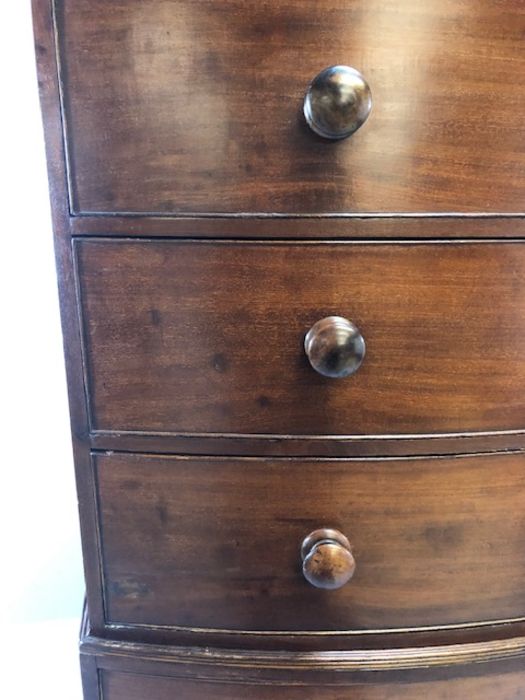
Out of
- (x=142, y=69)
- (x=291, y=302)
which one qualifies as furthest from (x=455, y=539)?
(x=142, y=69)

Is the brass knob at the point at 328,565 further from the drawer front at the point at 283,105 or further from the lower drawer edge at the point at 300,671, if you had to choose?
the drawer front at the point at 283,105

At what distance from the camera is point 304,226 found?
1.72 ft

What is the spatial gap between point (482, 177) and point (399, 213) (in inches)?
3.1

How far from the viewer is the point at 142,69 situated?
50cm

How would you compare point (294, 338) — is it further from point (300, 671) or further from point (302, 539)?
point (300, 671)

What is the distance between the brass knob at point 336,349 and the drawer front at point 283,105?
0.35 feet

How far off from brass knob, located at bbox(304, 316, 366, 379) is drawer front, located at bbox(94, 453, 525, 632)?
124 mm

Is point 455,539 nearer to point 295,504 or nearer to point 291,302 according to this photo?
point 295,504

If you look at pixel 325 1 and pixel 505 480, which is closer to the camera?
pixel 325 1

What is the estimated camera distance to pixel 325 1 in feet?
1.55

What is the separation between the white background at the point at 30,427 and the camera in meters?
0.90

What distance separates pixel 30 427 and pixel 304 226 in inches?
27.6

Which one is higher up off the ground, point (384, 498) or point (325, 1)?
point (325, 1)

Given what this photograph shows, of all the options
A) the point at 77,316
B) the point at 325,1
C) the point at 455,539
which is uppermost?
the point at 325,1
